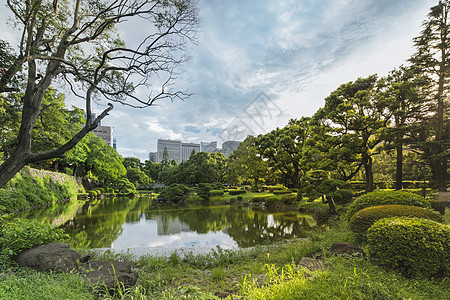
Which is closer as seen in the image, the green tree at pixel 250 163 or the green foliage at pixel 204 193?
the green foliage at pixel 204 193

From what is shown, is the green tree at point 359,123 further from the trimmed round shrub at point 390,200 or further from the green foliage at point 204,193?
the green foliage at point 204,193

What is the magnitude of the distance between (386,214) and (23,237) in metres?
6.19

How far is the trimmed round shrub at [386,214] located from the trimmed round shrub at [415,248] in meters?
1.18

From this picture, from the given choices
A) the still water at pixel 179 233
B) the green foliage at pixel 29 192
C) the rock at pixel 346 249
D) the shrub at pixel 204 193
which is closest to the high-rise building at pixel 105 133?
the green foliage at pixel 29 192

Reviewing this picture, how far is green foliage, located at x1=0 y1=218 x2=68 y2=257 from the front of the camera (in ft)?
9.36

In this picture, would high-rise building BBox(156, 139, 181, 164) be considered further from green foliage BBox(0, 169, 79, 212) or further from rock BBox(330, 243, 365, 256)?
rock BBox(330, 243, 365, 256)

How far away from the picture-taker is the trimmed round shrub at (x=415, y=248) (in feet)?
7.72

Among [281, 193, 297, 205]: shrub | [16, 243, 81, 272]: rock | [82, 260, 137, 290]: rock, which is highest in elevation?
[16, 243, 81, 272]: rock

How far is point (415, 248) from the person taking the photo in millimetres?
2420

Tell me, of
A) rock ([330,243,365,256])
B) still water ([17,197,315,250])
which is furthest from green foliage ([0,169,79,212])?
rock ([330,243,365,256])

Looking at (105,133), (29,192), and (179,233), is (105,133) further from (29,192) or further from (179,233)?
(179,233)

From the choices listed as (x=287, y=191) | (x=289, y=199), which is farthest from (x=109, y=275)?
(x=287, y=191)

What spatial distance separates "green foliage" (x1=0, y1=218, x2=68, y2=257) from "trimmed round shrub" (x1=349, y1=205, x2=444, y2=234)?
567 cm

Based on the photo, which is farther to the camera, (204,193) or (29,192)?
(204,193)
